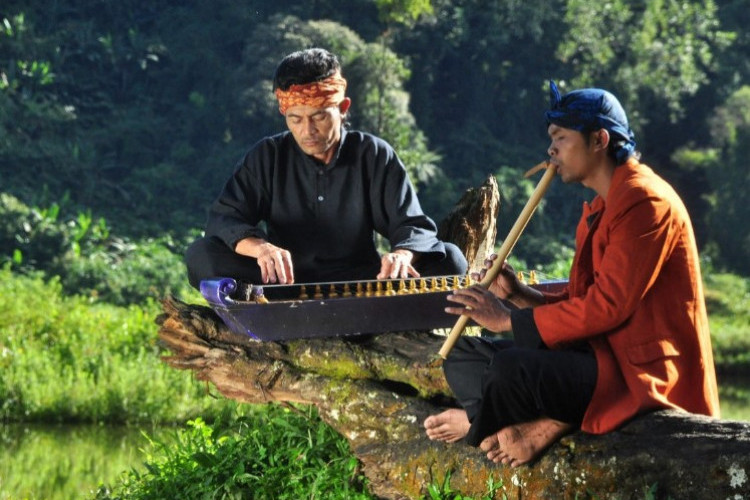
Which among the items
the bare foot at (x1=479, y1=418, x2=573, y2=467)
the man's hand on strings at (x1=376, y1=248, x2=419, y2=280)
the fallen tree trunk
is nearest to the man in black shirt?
the man's hand on strings at (x1=376, y1=248, x2=419, y2=280)

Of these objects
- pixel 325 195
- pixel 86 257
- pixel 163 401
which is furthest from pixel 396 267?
pixel 86 257

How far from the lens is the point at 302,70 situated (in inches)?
186

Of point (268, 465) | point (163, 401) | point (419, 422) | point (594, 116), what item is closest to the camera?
point (594, 116)

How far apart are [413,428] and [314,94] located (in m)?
1.18

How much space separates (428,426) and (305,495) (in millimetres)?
797

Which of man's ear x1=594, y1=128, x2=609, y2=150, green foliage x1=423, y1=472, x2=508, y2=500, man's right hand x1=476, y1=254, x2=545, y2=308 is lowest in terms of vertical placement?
green foliage x1=423, y1=472, x2=508, y2=500

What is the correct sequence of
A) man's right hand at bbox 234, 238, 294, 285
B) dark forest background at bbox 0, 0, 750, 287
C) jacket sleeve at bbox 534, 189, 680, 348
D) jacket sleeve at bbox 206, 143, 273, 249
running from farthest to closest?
dark forest background at bbox 0, 0, 750, 287 < jacket sleeve at bbox 206, 143, 273, 249 < man's right hand at bbox 234, 238, 294, 285 < jacket sleeve at bbox 534, 189, 680, 348

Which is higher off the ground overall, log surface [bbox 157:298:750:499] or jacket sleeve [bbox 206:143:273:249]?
jacket sleeve [bbox 206:143:273:249]

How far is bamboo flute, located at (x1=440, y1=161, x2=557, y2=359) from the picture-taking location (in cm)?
A: 370

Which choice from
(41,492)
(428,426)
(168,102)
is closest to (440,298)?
(428,426)

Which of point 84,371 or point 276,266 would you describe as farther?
point 84,371

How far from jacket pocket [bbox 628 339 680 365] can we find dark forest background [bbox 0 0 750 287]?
1194 cm

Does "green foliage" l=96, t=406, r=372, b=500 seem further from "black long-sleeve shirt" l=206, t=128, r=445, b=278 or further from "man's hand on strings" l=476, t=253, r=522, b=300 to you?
"man's hand on strings" l=476, t=253, r=522, b=300

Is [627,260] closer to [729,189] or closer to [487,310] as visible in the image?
[487,310]
